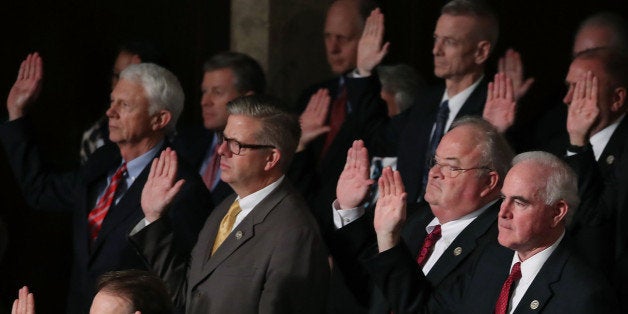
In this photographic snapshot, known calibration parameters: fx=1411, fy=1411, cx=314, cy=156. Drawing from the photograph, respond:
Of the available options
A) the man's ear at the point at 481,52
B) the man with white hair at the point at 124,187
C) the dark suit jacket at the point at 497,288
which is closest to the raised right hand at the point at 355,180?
the dark suit jacket at the point at 497,288

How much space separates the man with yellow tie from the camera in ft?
16.5

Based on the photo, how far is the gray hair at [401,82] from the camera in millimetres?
7066

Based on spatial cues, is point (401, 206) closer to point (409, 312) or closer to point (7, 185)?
point (409, 312)

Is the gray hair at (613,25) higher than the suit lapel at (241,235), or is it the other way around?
the gray hair at (613,25)

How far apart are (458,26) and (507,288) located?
6.60ft

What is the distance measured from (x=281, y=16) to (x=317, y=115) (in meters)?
1.21

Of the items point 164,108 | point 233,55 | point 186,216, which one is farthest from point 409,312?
point 233,55

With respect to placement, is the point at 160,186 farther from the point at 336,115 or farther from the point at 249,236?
the point at 336,115

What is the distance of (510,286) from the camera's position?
4691mm

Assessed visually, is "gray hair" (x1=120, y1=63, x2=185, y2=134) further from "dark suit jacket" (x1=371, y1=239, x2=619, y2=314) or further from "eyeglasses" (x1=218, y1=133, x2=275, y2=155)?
"dark suit jacket" (x1=371, y1=239, x2=619, y2=314)

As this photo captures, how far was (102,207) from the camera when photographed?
237 inches

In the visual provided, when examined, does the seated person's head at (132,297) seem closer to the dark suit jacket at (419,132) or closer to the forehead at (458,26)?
the dark suit jacket at (419,132)

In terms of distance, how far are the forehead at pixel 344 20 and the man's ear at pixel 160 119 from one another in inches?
55.0

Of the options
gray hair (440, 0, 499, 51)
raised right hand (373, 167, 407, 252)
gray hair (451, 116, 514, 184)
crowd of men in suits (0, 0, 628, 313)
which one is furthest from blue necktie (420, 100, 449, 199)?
raised right hand (373, 167, 407, 252)
